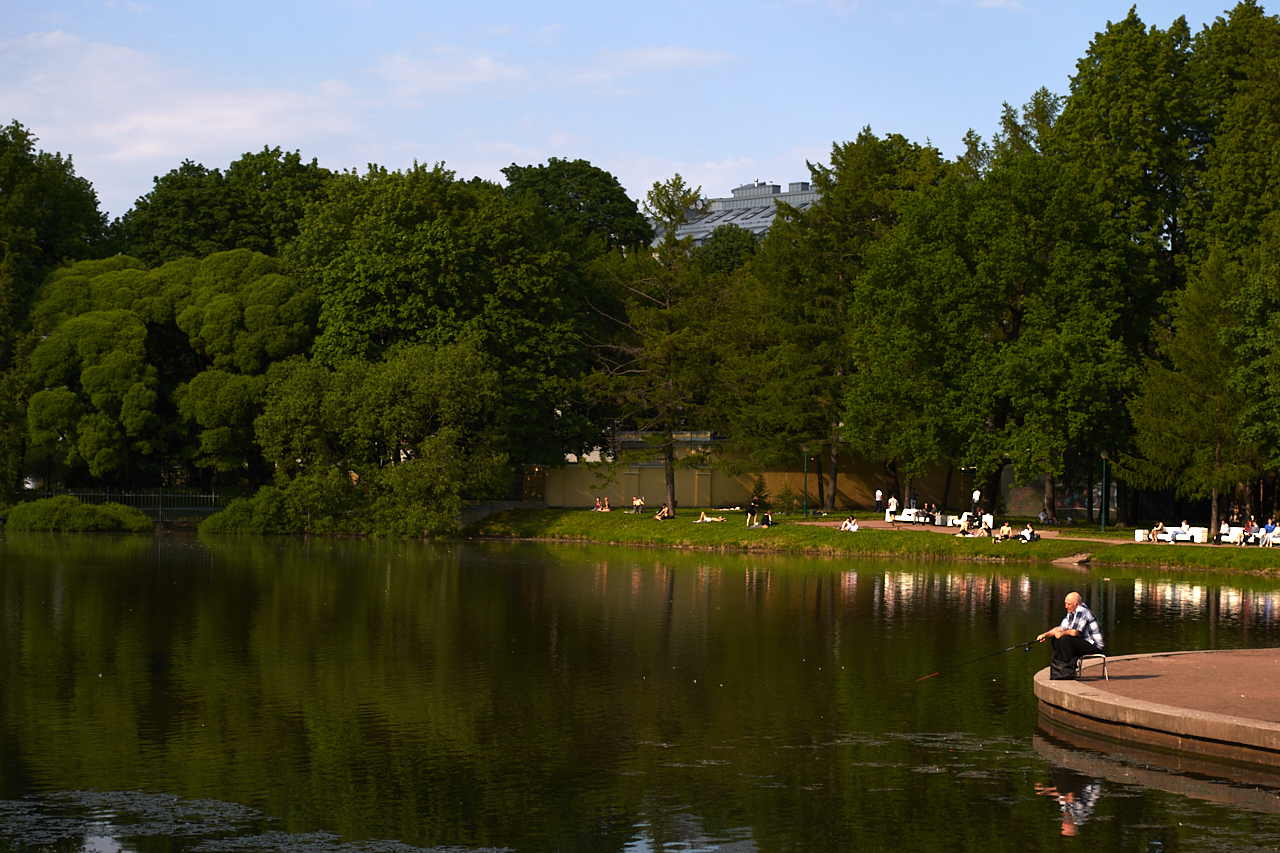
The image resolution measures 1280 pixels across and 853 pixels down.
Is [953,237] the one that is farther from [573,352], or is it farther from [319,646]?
[319,646]

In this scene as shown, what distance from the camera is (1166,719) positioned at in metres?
15.6

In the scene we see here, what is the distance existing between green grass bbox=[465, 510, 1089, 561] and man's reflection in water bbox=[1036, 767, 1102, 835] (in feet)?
106

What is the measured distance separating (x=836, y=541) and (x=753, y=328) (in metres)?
14.8

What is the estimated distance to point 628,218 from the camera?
3351 inches

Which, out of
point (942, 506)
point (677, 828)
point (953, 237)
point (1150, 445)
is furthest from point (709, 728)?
point (942, 506)

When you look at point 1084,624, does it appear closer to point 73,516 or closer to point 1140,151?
point 1140,151

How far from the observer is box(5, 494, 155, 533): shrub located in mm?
53781

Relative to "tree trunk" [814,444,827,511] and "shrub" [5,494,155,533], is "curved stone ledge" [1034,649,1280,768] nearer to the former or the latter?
"shrub" [5,494,155,533]

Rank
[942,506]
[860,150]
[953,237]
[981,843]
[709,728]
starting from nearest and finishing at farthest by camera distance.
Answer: [981,843]
[709,728]
[953,237]
[860,150]
[942,506]

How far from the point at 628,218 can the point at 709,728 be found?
70.4 metres

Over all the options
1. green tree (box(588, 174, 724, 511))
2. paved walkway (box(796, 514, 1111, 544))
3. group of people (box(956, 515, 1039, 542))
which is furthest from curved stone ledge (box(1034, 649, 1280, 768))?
green tree (box(588, 174, 724, 511))

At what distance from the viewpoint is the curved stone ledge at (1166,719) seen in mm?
14800

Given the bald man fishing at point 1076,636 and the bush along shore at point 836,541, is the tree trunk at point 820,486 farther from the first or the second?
the bald man fishing at point 1076,636

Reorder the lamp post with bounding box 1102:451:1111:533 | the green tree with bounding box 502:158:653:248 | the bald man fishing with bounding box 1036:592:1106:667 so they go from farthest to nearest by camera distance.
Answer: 1. the green tree with bounding box 502:158:653:248
2. the lamp post with bounding box 1102:451:1111:533
3. the bald man fishing with bounding box 1036:592:1106:667
